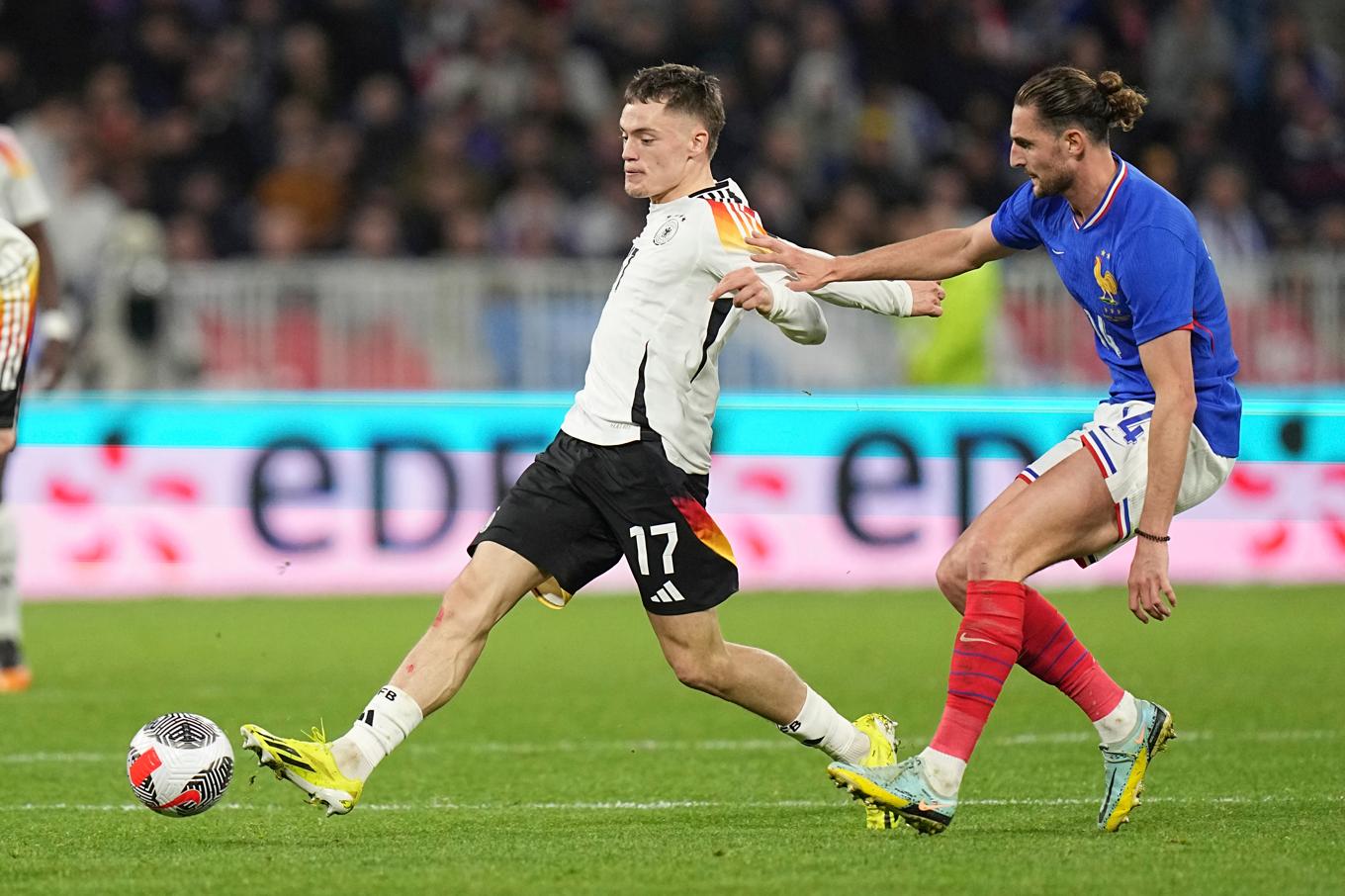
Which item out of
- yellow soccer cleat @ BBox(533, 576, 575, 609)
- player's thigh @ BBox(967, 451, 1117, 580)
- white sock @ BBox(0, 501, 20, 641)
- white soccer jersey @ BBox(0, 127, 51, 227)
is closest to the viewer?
player's thigh @ BBox(967, 451, 1117, 580)

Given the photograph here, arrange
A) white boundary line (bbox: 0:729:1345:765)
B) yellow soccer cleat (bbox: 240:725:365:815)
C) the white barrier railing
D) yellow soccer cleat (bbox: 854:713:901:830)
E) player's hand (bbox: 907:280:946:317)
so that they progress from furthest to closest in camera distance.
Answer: the white barrier railing, white boundary line (bbox: 0:729:1345:765), yellow soccer cleat (bbox: 854:713:901:830), player's hand (bbox: 907:280:946:317), yellow soccer cleat (bbox: 240:725:365:815)

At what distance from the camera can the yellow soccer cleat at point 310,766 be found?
18.5 ft

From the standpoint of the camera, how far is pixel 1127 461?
19.7 feet

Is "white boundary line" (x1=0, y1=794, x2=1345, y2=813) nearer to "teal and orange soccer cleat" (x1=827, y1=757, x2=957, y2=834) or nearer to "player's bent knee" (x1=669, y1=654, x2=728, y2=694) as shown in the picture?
"player's bent knee" (x1=669, y1=654, x2=728, y2=694)

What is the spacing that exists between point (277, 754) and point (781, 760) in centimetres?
257

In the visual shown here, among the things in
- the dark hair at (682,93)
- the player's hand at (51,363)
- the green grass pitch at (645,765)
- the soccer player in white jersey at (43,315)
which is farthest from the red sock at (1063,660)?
the player's hand at (51,363)

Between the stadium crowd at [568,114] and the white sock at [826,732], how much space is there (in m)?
10.0

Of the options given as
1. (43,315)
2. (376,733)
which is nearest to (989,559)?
(376,733)

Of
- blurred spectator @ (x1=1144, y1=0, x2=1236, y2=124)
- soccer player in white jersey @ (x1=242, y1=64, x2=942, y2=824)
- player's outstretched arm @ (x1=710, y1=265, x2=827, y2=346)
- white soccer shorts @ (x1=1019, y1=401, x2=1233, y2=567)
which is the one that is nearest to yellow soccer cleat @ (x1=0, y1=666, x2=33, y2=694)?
soccer player in white jersey @ (x1=242, y1=64, x2=942, y2=824)

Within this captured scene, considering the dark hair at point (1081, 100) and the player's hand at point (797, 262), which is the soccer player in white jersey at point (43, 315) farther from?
the dark hair at point (1081, 100)

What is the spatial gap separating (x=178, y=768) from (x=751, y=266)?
2.05 m

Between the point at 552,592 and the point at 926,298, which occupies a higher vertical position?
Answer: the point at 926,298

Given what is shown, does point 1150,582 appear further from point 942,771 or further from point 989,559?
point 942,771

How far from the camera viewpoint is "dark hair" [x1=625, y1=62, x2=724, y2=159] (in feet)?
20.3
